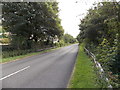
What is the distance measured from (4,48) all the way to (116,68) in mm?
24268

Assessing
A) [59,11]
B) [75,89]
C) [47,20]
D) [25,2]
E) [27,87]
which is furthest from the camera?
[59,11]

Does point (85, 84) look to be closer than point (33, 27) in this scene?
Yes

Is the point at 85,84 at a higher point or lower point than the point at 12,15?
lower

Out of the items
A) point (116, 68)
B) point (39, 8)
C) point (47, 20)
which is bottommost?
point (116, 68)

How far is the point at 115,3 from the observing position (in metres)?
7.33

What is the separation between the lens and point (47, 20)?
99.4 feet

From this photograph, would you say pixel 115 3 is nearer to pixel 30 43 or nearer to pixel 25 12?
pixel 25 12

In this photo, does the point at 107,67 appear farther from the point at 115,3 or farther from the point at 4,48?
the point at 4,48

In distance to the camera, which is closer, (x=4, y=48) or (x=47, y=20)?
(x=4, y=48)

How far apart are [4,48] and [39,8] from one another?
12.2 meters

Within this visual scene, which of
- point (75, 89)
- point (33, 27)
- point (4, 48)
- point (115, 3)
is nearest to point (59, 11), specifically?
point (33, 27)

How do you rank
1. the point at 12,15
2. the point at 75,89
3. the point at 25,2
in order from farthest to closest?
the point at 25,2 < the point at 12,15 < the point at 75,89

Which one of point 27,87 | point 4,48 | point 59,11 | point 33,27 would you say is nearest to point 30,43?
point 33,27

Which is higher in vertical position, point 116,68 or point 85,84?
point 116,68
